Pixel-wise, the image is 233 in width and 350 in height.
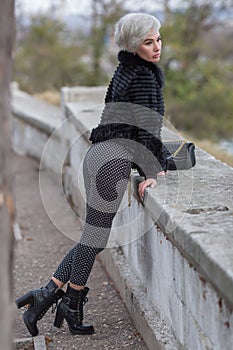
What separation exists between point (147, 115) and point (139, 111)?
0.05 m

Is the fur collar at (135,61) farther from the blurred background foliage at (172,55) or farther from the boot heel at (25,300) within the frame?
the blurred background foliage at (172,55)

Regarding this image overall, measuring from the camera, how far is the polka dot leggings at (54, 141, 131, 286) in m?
3.82

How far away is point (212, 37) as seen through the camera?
24688mm

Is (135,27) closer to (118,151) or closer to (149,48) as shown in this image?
(149,48)

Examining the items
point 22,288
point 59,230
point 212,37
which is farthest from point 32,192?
point 212,37

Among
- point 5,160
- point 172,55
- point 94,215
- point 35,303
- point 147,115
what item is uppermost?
point 5,160

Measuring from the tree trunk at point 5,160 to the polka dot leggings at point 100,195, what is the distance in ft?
5.75

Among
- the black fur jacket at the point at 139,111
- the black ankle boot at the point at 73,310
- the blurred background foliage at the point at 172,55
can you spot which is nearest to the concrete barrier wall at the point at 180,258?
the black fur jacket at the point at 139,111

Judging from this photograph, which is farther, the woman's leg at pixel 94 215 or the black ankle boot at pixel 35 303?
the black ankle boot at pixel 35 303

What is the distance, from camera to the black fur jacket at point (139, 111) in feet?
12.1

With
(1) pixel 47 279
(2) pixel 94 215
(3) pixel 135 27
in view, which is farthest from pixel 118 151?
(1) pixel 47 279

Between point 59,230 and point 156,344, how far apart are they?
3376mm

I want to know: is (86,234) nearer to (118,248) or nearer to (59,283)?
(59,283)

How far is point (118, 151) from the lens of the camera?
12.5ft
